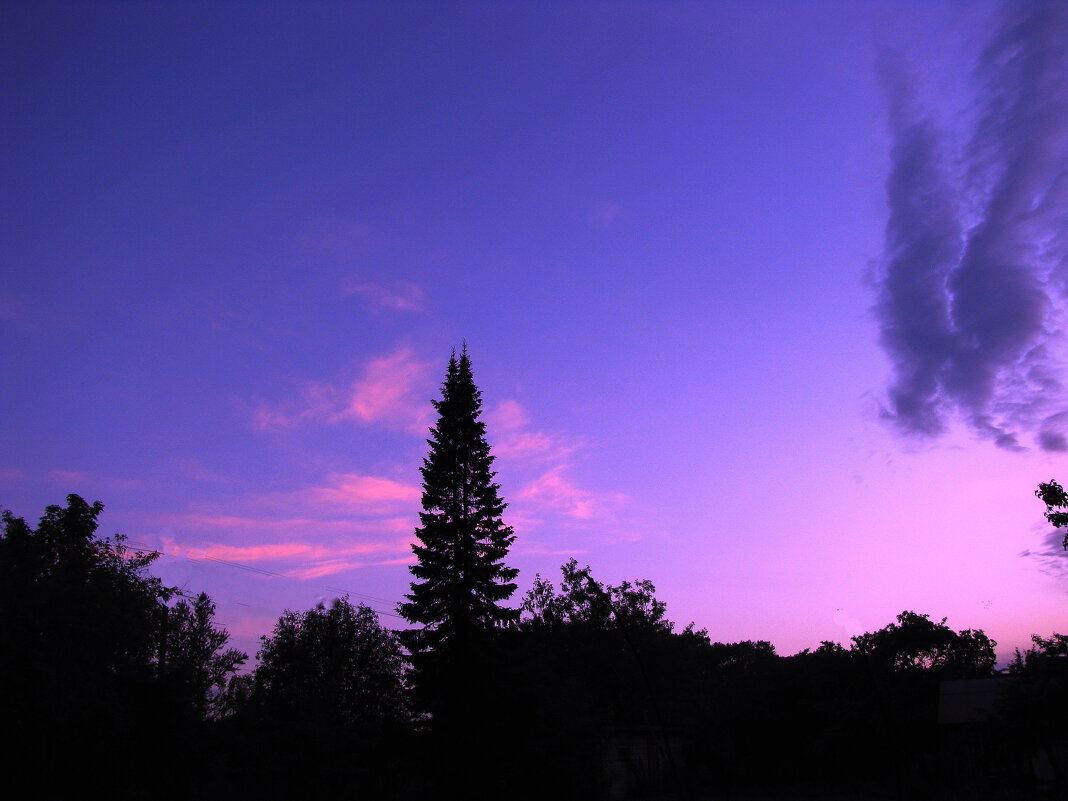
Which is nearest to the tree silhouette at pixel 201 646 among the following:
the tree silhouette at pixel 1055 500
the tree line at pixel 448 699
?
the tree line at pixel 448 699

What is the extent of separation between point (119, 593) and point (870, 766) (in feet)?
137

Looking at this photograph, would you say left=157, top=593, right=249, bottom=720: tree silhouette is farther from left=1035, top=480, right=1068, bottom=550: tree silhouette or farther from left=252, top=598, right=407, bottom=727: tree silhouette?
left=1035, top=480, right=1068, bottom=550: tree silhouette

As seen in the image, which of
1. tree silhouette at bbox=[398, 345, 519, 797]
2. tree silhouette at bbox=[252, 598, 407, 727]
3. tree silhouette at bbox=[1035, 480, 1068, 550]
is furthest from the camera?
tree silhouette at bbox=[252, 598, 407, 727]

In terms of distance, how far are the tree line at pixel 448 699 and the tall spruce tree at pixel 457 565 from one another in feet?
0.35

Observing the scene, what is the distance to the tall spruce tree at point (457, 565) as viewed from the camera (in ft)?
122

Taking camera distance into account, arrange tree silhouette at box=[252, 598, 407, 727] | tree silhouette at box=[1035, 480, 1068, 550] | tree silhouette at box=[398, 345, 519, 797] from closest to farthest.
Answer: tree silhouette at box=[1035, 480, 1068, 550] → tree silhouette at box=[398, 345, 519, 797] → tree silhouette at box=[252, 598, 407, 727]

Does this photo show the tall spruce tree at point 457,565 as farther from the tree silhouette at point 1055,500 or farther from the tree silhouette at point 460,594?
the tree silhouette at point 1055,500

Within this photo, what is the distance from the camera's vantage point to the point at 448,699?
120 feet

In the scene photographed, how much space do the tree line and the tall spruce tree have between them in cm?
11

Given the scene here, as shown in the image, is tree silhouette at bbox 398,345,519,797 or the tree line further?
tree silhouette at bbox 398,345,519,797

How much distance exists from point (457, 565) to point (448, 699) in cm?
650

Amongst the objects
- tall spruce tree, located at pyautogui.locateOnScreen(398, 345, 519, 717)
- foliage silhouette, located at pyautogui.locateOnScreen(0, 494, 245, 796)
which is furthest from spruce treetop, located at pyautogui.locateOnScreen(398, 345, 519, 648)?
foliage silhouette, located at pyautogui.locateOnScreen(0, 494, 245, 796)

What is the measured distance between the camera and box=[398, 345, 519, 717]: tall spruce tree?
37.1 metres

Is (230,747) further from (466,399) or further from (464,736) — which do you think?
(466,399)
